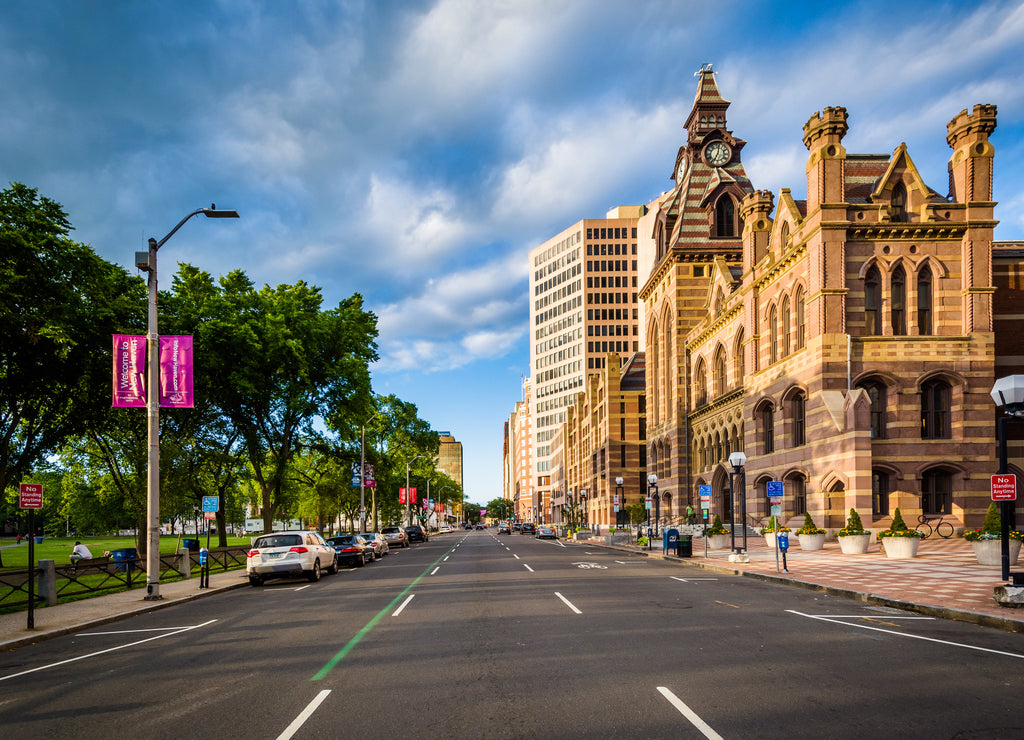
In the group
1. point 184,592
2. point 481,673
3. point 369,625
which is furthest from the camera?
point 184,592

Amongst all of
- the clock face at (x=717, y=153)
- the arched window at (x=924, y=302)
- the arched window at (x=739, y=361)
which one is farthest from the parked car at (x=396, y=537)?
the clock face at (x=717, y=153)

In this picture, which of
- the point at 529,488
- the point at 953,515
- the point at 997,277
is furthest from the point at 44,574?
the point at 529,488

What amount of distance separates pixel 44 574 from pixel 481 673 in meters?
14.2

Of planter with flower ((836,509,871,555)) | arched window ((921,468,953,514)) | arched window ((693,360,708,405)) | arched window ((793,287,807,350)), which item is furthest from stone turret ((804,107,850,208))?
arched window ((693,360,708,405))

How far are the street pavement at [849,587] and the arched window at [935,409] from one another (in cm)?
660

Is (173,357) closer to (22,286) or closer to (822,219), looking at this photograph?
(22,286)

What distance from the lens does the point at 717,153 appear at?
66.1 m

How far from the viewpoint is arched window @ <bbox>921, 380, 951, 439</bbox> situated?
35.9m

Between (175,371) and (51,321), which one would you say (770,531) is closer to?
(175,371)

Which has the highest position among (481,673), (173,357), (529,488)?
(173,357)

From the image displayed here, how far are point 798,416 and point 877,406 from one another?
507 cm

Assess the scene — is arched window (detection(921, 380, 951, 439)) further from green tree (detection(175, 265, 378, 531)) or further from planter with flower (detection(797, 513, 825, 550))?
green tree (detection(175, 265, 378, 531))

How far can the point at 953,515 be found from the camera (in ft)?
115

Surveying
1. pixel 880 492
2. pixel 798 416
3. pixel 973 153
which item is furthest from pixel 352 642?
pixel 973 153
